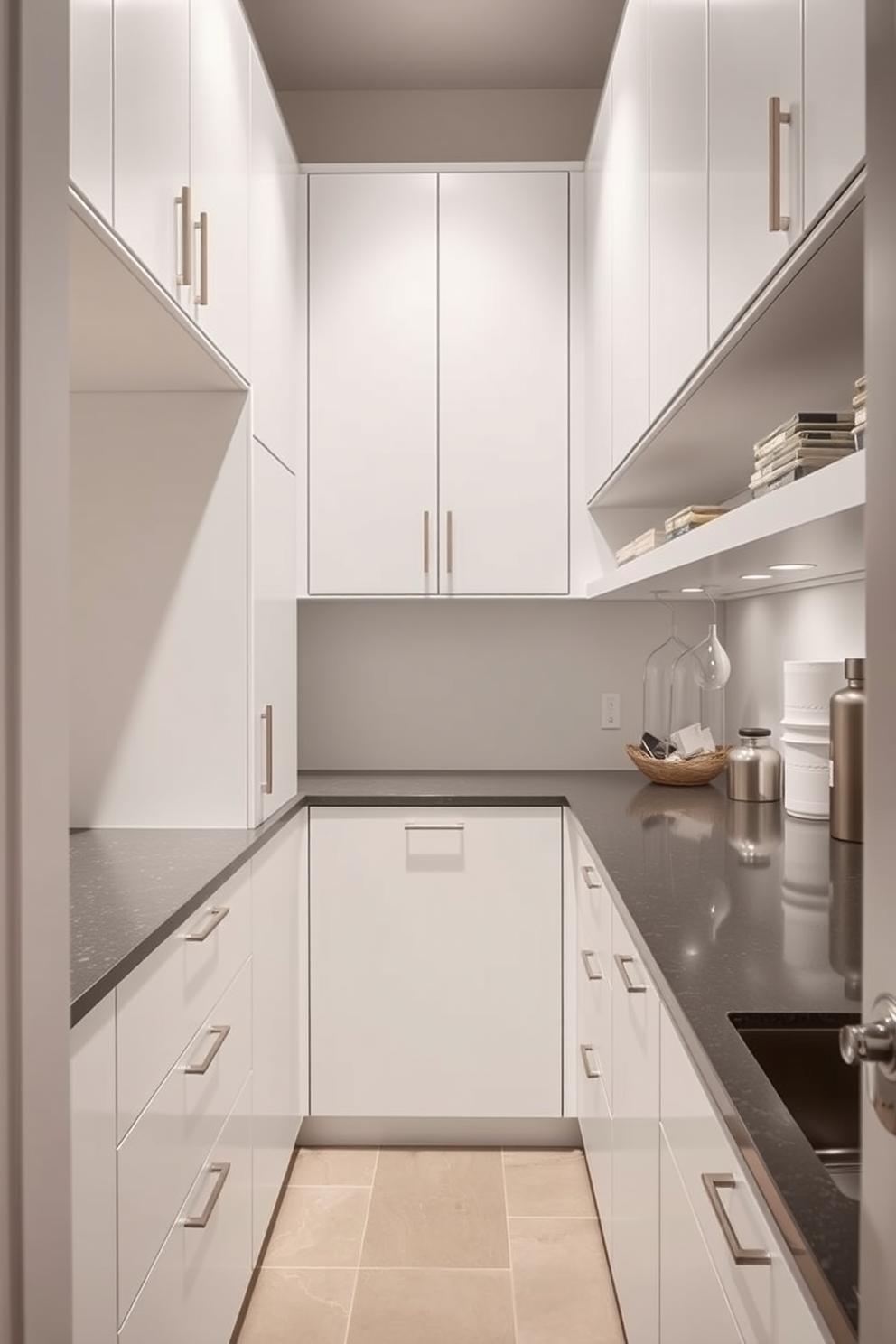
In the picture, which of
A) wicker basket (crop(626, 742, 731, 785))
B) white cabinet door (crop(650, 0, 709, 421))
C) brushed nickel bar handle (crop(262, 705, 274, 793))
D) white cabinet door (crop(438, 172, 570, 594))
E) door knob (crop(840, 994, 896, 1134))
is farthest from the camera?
white cabinet door (crop(438, 172, 570, 594))

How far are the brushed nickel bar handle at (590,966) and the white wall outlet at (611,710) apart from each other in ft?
3.20

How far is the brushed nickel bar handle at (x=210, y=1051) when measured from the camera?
1.48 metres

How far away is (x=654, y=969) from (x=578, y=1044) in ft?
4.51

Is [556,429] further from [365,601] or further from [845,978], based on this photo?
[845,978]

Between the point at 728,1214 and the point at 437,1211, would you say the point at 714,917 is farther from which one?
the point at 437,1211

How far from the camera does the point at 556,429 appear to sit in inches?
110

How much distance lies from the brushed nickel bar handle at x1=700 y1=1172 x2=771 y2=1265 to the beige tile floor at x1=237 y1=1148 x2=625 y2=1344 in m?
1.18

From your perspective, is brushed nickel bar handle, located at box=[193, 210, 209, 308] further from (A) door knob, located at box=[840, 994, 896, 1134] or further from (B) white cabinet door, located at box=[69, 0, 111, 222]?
(A) door knob, located at box=[840, 994, 896, 1134]

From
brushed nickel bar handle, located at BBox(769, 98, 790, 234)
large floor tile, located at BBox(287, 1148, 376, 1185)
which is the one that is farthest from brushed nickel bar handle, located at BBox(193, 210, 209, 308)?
large floor tile, located at BBox(287, 1148, 376, 1185)

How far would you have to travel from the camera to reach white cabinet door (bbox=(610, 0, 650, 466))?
1977 mm

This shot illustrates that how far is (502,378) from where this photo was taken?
9.16 ft

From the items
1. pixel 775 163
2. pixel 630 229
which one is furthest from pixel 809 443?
pixel 630 229

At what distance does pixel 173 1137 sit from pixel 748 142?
5.22 feet

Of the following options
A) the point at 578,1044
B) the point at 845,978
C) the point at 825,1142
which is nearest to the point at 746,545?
the point at 845,978
